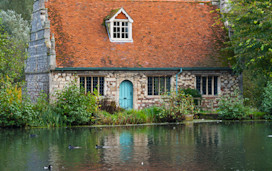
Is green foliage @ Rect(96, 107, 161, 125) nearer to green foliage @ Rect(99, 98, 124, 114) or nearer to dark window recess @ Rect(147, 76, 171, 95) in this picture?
green foliage @ Rect(99, 98, 124, 114)

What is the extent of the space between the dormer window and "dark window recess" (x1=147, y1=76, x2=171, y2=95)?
10.6ft

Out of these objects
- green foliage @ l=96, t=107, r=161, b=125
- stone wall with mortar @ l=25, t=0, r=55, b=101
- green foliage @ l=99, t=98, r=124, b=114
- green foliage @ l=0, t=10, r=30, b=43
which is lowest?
green foliage @ l=96, t=107, r=161, b=125

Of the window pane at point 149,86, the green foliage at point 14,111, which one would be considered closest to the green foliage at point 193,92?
the window pane at point 149,86

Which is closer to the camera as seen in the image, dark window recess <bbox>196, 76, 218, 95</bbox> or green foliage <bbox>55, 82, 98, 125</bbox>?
green foliage <bbox>55, 82, 98, 125</bbox>

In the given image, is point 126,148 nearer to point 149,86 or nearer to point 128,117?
point 128,117

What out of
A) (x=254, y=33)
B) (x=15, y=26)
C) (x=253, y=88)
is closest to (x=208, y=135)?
(x=254, y=33)

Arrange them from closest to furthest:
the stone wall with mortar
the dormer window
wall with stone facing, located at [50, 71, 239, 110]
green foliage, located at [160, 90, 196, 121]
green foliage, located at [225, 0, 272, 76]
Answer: green foliage, located at [225, 0, 272, 76], green foliage, located at [160, 90, 196, 121], wall with stone facing, located at [50, 71, 239, 110], the stone wall with mortar, the dormer window

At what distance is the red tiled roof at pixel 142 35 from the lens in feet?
101

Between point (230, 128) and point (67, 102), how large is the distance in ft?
27.8

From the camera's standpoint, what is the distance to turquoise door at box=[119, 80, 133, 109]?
103 ft

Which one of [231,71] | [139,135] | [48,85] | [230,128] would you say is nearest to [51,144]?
[139,135]

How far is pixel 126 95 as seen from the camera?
1234 inches

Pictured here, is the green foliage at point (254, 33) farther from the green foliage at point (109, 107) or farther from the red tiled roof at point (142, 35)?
the green foliage at point (109, 107)

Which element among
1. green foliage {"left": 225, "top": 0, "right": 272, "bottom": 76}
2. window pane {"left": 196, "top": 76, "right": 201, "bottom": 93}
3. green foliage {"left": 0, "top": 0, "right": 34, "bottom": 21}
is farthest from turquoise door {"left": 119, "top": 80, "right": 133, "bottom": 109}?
green foliage {"left": 0, "top": 0, "right": 34, "bottom": 21}
